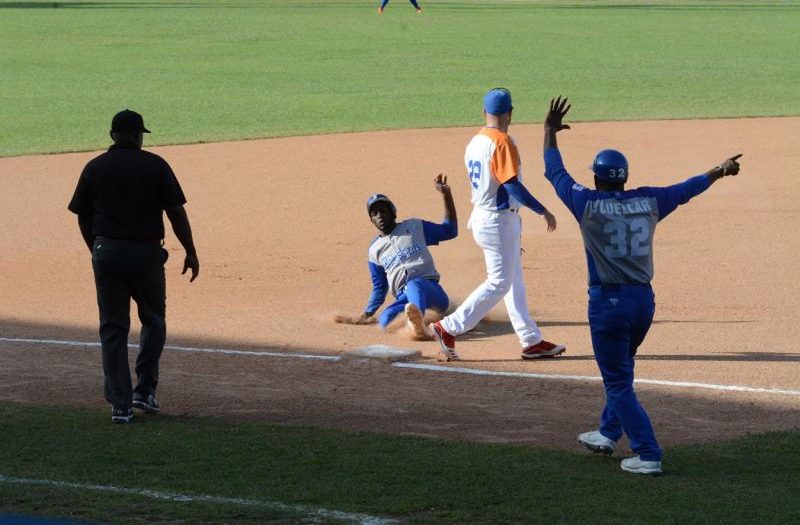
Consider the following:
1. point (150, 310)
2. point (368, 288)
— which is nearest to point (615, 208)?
point (150, 310)

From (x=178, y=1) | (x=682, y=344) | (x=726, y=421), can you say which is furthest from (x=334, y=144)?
(x=178, y=1)

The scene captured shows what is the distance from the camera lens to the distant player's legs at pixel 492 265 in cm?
969

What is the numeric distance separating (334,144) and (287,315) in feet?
32.8

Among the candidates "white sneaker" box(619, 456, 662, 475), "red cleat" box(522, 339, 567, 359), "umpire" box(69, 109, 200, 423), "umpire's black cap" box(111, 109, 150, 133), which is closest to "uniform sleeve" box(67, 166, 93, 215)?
"umpire" box(69, 109, 200, 423)

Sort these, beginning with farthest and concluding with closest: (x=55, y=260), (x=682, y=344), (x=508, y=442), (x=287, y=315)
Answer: (x=55, y=260) < (x=287, y=315) < (x=682, y=344) < (x=508, y=442)

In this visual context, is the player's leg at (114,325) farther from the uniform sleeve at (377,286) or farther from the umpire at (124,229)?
the uniform sleeve at (377,286)

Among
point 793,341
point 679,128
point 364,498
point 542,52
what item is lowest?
point 364,498

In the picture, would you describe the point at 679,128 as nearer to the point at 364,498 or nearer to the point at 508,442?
the point at 508,442

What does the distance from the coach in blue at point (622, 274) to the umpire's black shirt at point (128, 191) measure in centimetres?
239

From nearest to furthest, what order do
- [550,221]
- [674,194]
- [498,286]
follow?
[674,194]
[550,221]
[498,286]

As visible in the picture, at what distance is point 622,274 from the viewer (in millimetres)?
6715

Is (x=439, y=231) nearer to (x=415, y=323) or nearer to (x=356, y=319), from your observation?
(x=415, y=323)

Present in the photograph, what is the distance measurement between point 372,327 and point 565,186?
445cm

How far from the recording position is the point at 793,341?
410 inches
